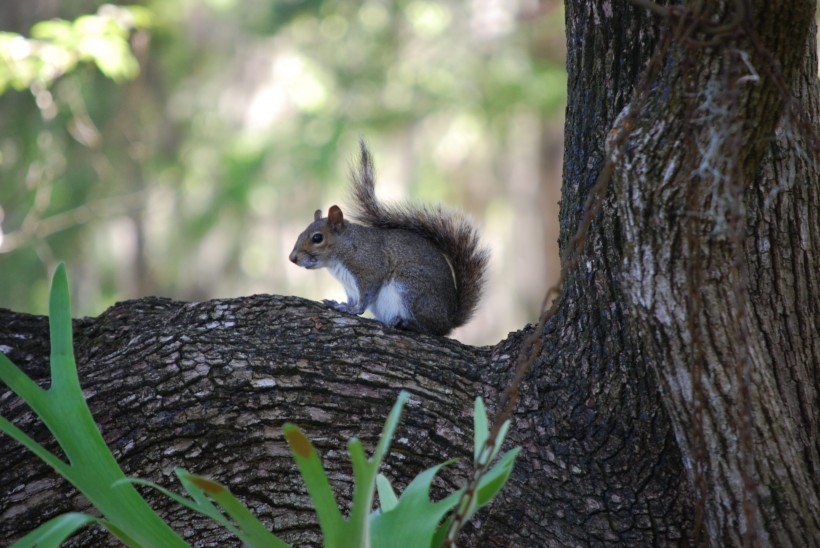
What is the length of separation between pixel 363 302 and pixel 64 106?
457 centimetres

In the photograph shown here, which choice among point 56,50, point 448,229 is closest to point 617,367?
point 448,229

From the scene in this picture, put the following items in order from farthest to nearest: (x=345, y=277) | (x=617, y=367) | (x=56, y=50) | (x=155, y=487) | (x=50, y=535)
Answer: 1. (x=56, y=50)
2. (x=345, y=277)
3. (x=617, y=367)
4. (x=155, y=487)
5. (x=50, y=535)

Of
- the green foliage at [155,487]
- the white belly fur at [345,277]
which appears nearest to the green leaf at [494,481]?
the green foliage at [155,487]

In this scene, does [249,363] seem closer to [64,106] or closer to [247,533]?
[247,533]

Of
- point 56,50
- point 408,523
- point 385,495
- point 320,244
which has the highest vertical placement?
point 56,50

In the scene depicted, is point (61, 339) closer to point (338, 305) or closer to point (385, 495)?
point (385, 495)

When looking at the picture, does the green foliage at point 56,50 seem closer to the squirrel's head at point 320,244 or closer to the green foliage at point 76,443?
the squirrel's head at point 320,244

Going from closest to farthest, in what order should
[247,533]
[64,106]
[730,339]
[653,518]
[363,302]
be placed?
[247,533], [730,339], [653,518], [363,302], [64,106]

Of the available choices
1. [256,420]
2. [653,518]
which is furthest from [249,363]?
[653,518]

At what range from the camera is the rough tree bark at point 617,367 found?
1.58 metres

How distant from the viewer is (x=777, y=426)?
5.69 ft

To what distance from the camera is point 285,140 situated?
25.9 ft

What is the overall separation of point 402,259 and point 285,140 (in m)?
4.99

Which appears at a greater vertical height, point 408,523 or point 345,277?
point 345,277
